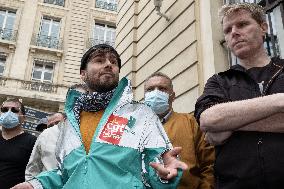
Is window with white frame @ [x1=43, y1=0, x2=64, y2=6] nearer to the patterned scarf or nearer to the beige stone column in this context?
the beige stone column

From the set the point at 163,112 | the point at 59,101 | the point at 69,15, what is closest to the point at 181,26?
the point at 163,112

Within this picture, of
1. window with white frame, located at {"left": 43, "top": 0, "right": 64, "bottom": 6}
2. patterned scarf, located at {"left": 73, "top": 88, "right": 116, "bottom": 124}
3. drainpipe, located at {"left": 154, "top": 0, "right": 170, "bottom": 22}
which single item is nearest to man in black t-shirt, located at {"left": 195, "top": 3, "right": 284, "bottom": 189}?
patterned scarf, located at {"left": 73, "top": 88, "right": 116, "bottom": 124}

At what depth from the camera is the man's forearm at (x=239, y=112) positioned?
5.79 feet

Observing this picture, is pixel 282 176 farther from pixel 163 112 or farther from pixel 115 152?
pixel 163 112

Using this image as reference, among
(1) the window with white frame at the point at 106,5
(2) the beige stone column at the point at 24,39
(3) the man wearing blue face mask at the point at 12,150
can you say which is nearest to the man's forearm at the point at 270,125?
Result: (3) the man wearing blue face mask at the point at 12,150

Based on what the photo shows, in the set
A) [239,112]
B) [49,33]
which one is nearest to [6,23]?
[49,33]

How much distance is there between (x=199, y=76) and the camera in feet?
17.0

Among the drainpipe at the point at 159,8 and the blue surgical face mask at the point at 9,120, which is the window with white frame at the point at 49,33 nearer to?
the drainpipe at the point at 159,8

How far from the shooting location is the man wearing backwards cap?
2.08 metres

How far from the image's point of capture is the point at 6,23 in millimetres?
21391

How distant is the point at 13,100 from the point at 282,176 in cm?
382

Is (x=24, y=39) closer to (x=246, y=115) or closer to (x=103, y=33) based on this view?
(x=103, y=33)

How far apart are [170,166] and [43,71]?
A: 20472mm

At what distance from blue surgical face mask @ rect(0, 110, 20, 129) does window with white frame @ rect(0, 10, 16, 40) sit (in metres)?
18.1
